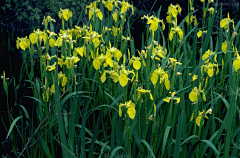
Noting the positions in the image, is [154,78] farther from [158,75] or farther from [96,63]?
[96,63]

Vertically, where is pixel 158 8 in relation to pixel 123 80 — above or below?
above

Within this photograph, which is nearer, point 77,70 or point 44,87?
point 44,87

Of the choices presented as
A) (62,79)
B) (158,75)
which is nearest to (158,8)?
(62,79)

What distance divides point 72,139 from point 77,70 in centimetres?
74

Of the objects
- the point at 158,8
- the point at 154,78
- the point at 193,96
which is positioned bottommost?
the point at 193,96

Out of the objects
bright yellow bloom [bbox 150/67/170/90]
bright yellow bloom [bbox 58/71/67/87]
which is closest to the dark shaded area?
bright yellow bloom [bbox 58/71/67/87]

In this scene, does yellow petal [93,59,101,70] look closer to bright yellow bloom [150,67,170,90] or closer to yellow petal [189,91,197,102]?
bright yellow bloom [150,67,170,90]

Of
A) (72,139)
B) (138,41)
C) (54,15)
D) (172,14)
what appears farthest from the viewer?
(138,41)

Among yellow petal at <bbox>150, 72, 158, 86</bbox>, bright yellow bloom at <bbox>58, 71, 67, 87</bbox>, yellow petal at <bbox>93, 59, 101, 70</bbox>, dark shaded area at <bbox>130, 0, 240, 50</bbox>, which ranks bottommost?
bright yellow bloom at <bbox>58, 71, 67, 87</bbox>

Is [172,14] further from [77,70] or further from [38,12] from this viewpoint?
[38,12]

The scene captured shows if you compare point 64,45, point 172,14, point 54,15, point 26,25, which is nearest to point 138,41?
point 54,15

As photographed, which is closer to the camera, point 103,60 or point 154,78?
point 154,78

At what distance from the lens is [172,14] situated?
98.7 inches

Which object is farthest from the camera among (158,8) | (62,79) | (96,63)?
(158,8)
